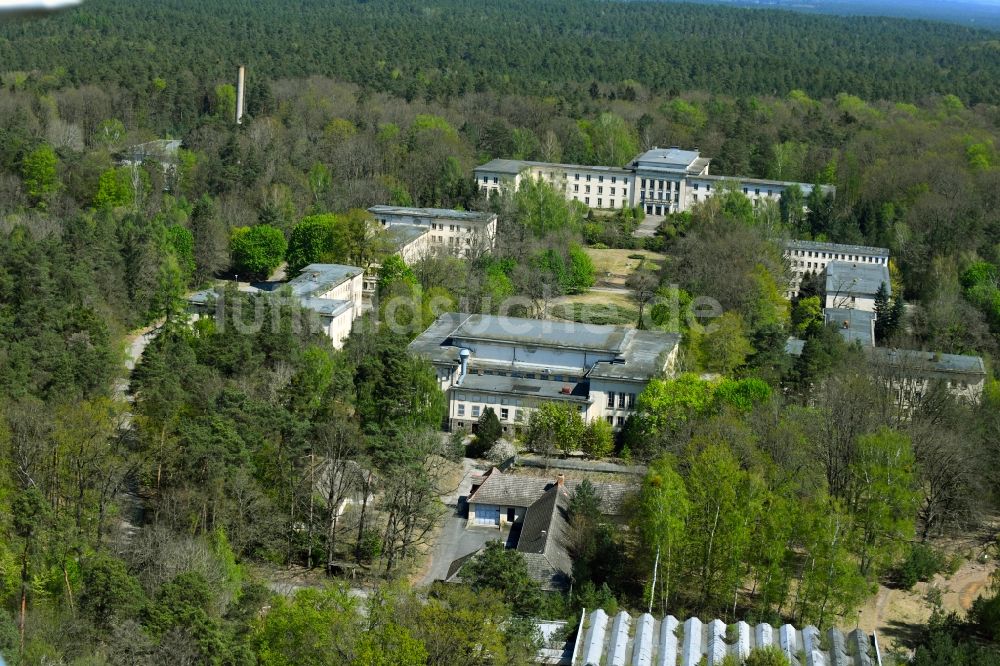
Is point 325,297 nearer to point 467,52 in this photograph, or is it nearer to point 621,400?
point 621,400

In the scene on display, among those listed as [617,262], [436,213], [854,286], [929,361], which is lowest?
[617,262]

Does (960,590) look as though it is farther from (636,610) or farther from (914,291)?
(914,291)

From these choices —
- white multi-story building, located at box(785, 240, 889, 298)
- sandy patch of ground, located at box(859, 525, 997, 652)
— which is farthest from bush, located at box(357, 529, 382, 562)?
white multi-story building, located at box(785, 240, 889, 298)

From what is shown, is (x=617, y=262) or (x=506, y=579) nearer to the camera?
(x=506, y=579)

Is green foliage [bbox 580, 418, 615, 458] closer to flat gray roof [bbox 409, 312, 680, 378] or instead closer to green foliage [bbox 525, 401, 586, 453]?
green foliage [bbox 525, 401, 586, 453]

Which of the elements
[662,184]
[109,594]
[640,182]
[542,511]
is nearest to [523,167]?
[640,182]

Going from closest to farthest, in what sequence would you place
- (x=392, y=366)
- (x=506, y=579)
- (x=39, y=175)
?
(x=506, y=579)
(x=392, y=366)
(x=39, y=175)

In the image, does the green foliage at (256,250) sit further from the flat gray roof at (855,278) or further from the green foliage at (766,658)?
the green foliage at (766,658)
